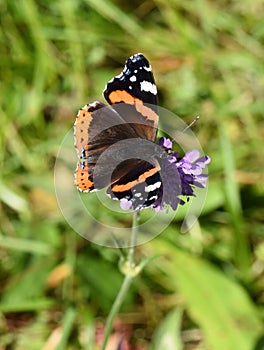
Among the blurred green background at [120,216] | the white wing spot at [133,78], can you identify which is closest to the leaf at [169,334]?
the blurred green background at [120,216]

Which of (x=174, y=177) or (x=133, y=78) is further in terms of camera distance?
(x=133, y=78)

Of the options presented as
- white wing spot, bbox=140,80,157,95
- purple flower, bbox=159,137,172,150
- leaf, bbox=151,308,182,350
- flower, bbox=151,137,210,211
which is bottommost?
leaf, bbox=151,308,182,350

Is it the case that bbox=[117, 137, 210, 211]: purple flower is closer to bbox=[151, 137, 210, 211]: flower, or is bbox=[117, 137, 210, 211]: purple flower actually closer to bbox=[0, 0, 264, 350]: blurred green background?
bbox=[151, 137, 210, 211]: flower

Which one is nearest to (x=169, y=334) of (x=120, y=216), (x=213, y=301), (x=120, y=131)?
(x=213, y=301)

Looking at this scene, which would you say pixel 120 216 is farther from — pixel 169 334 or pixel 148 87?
pixel 148 87

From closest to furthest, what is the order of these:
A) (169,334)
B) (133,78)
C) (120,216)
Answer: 1. (133,78)
2. (169,334)
3. (120,216)

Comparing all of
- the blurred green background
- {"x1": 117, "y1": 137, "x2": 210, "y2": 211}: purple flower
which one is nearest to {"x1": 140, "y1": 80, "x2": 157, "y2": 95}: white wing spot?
{"x1": 117, "y1": 137, "x2": 210, "y2": 211}: purple flower
